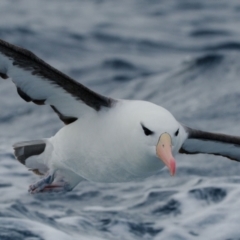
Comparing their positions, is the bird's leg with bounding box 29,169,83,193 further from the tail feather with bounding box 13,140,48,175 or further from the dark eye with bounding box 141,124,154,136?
the dark eye with bounding box 141,124,154,136

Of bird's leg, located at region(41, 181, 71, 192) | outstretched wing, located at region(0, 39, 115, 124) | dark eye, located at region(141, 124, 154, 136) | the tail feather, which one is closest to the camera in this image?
dark eye, located at region(141, 124, 154, 136)

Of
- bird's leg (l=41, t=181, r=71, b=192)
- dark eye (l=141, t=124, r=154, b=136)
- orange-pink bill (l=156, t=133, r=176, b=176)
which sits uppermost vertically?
dark eye (l=141, t=124, r=154, b=136)

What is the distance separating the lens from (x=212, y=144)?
31.9 feet

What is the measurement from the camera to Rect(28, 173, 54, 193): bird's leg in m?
9.68

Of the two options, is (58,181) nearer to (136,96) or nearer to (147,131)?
(147,131)

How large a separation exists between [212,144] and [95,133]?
1707 mm

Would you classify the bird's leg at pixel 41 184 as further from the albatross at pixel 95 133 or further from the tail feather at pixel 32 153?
the tail feather at pixel 32 153

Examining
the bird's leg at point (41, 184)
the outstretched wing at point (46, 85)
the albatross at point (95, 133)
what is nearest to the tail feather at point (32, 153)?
the albatross at point (95, 133)

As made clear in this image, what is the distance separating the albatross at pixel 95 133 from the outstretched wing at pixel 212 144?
1 cm

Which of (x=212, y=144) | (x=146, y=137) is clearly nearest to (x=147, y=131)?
(x=146, y=137)

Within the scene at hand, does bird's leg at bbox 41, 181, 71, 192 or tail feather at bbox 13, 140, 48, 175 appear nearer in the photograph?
bird's leg at bbox 41, 181, 71, 192

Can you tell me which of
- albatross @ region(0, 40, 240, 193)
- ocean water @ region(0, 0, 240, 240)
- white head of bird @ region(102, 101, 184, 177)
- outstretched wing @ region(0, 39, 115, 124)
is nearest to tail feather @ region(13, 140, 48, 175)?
albatross @ region(0, 40, 240, 193)

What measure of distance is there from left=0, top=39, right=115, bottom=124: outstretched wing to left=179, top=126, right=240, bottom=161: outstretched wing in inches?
49.6

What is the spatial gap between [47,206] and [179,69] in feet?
20.6
